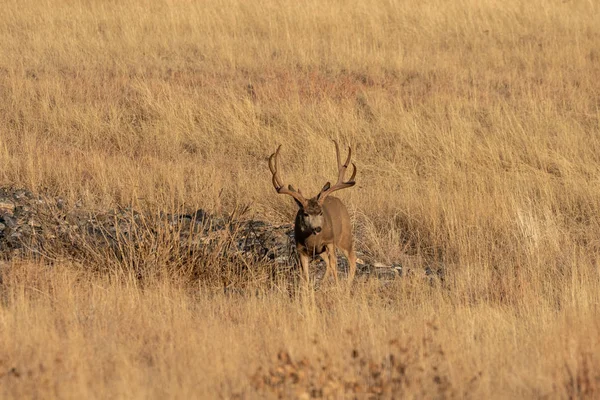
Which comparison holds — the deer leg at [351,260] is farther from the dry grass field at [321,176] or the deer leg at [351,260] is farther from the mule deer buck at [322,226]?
the dry grass field at [321,176]

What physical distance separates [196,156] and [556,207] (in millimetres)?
4565

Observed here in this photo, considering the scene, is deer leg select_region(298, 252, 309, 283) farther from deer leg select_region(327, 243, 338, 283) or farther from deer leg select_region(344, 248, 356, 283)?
deer leg select_region(344, 248, 356, 283)

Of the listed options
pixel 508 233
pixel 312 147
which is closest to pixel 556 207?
pixel 508 233

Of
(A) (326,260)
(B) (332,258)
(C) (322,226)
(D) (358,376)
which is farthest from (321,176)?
(D) (358,376)

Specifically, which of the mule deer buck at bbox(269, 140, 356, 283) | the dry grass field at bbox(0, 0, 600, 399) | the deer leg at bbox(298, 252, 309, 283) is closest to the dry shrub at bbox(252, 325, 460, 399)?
the dry grass field at bbox(0, 0, 600, 399)

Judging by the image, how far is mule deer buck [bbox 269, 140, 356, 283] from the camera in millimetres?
7629

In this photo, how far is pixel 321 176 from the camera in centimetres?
1138

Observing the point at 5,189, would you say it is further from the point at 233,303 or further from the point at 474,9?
the point at 474,9

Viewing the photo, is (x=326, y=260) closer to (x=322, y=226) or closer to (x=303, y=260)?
(x=303, y=260)

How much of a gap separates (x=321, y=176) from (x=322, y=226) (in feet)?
11.9

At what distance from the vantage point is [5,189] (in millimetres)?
10000

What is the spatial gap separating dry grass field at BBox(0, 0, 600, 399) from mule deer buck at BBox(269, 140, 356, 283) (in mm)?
327

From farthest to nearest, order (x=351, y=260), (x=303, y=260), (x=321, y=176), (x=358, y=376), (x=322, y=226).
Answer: (x=321, y=176) → (x=351, y=260) → (x=303, y=260) → (x=322, y=226) → (x=358, y=376)

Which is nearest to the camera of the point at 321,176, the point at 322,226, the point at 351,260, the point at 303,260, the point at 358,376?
the point at 358,376
